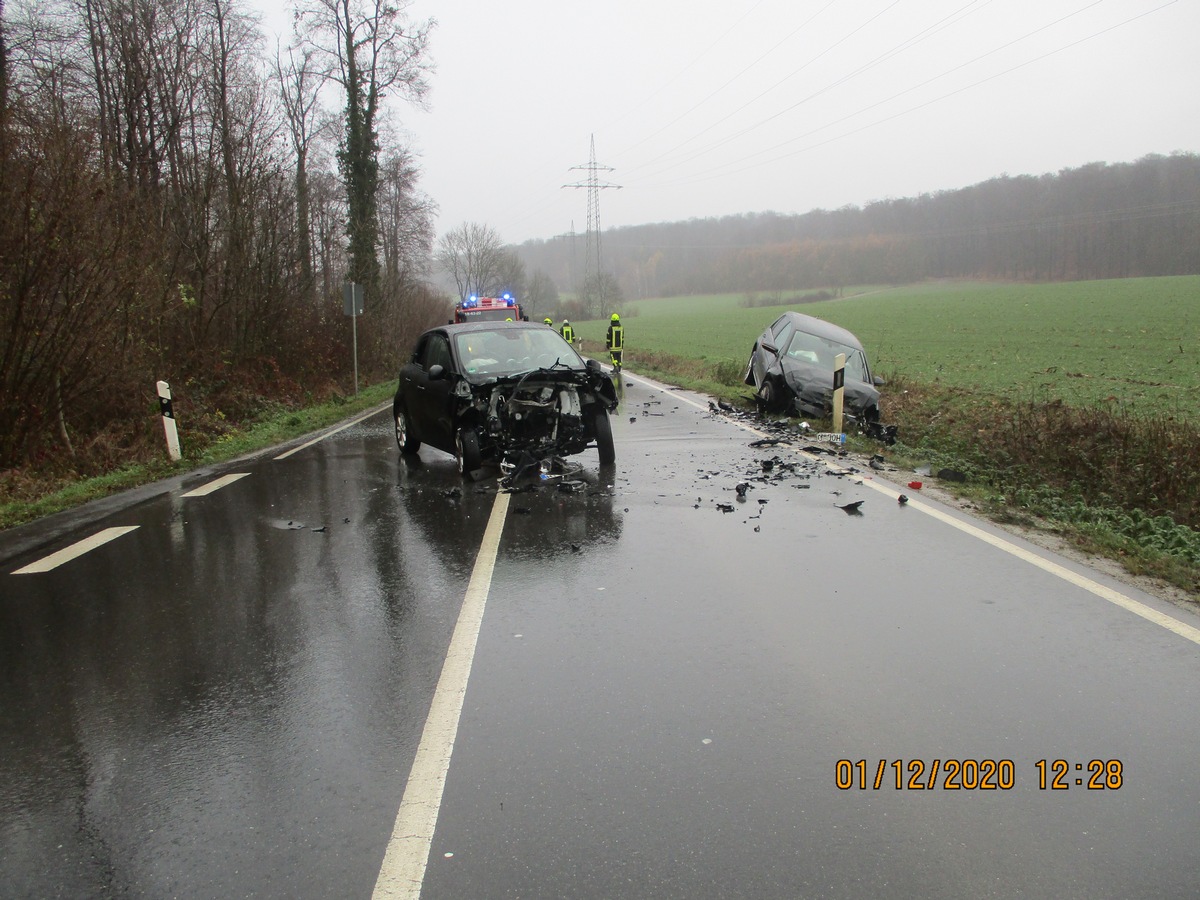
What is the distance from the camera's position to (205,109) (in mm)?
23703

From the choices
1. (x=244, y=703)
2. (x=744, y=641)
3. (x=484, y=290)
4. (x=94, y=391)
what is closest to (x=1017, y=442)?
(x=744, y=641)

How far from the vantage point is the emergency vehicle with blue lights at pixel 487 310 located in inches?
1098

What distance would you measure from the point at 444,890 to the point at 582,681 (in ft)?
5.02

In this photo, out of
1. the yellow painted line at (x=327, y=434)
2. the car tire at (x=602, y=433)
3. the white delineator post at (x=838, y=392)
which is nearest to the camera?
the car tire at (x=602, y=433)

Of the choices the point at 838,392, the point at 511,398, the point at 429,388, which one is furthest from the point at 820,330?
the point at 511,398

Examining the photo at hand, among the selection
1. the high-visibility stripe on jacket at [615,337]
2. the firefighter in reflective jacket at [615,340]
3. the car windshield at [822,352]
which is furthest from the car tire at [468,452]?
the high-visibility stripe on jacket at [615,337]

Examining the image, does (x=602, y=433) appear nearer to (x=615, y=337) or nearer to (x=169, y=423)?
(x=169, y=423)

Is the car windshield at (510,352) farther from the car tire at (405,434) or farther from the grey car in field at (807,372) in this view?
the grey car in field at (807,372)

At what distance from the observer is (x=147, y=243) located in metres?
13.9

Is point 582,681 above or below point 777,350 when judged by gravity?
below

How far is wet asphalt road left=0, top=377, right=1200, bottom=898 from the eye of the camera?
2709mm

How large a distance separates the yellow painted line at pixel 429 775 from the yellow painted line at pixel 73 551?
3562mm

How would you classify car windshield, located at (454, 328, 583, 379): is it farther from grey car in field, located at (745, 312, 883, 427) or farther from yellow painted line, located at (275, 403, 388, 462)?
grey car in field, located at (745, 312, 883, 427)

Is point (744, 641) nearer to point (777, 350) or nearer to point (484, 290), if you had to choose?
point (777, 350)
